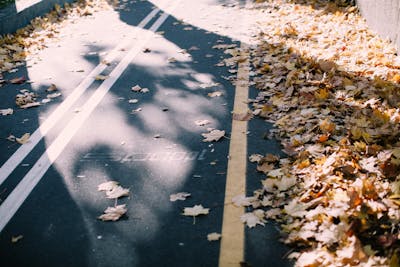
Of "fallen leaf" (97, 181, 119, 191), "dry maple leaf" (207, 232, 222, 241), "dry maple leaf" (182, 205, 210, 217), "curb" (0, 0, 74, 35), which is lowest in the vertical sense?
"fallen leaf" (97, 181, 119, 191)

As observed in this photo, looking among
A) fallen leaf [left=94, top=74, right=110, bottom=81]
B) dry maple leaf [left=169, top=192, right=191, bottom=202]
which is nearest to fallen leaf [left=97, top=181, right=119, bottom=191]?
dry maple leaf [left=169, top=192, right=191, bottom=202]

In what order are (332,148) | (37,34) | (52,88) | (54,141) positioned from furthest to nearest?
(37,34), (52,88), (54,141), (332,148)

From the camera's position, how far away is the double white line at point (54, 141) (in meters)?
3.96

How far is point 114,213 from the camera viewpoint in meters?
3.66

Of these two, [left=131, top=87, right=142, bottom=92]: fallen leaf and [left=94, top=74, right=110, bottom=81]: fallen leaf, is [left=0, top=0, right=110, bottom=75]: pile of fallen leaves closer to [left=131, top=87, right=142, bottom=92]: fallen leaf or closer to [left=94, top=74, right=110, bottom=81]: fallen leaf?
[left=94, top=74, right=110, bottom=81]: fallen leaf

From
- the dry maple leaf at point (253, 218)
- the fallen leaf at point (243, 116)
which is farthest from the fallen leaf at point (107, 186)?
the fallen leaf at point (243, 116)

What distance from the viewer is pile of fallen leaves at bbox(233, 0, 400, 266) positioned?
3090 millimetres

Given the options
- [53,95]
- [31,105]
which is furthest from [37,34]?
[31,105]

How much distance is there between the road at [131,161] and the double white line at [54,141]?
0.05 ft

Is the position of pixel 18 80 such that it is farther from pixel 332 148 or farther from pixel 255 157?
pixel 332 148

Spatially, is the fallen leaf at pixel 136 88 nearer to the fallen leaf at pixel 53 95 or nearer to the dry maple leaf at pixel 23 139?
the fallen leaf at pixel 53 95

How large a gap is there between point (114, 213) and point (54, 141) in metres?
1.72

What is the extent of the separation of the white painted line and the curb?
103 inches

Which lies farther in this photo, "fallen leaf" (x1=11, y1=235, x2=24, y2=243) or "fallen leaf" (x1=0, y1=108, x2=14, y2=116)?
"fallen leaf" (x1=0, y1=108, x2=14, y2=116)
